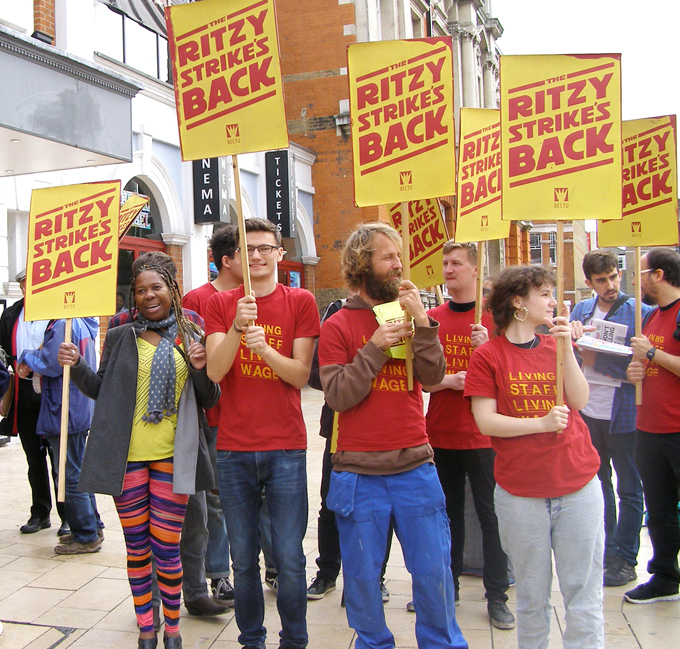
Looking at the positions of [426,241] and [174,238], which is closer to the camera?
[426,241]

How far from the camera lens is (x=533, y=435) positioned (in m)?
2.76

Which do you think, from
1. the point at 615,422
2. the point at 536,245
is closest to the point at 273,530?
the point at 615,422

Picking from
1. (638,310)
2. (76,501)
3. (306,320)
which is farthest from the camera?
(76,501)

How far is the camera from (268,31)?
3.11 metres

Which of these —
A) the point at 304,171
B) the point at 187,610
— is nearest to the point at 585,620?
the point at 187,610

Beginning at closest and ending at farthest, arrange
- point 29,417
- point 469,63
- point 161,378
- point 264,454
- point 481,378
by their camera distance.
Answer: point 481,378 → point 264,454 → point 161,378 → point 29,417 → point 469,63

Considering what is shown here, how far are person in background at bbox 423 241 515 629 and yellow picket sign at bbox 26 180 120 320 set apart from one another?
1791mm

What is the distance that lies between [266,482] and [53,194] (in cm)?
199

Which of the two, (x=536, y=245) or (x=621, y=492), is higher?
(x=536, y=245)

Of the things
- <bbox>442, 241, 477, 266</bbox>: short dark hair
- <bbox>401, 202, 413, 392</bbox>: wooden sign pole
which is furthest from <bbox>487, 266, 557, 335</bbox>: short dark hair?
<bbox>442, 241, 477, 266</bbox>: short dark hair

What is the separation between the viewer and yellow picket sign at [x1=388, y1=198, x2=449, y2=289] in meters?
4.69

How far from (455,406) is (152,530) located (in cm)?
162

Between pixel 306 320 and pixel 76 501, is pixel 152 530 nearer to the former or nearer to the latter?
pixel 306 320

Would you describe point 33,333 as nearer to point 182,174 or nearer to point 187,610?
point 187,610
